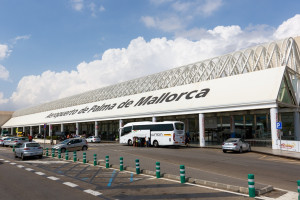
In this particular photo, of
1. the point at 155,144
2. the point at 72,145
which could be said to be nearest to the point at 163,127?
the point at 155,144

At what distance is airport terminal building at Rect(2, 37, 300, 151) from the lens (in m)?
28.3

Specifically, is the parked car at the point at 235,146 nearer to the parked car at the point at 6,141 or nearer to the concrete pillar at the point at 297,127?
the concrete pillar at the point at 297,127

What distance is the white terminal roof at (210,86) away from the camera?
29141mm

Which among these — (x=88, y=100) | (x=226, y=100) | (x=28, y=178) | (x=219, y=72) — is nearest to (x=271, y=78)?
(x=226, y=100)

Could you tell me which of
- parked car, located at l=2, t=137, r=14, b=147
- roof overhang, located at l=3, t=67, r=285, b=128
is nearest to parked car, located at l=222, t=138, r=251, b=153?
roof overhang, located at l=3, t=67, r=285, b=128

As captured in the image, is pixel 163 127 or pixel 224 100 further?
pixel 163 127

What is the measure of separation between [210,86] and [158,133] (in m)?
9.61

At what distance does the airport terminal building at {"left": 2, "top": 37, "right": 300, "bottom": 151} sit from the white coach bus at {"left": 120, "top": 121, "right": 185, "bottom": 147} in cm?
273

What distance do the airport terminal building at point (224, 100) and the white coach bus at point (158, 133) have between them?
2.73 meters

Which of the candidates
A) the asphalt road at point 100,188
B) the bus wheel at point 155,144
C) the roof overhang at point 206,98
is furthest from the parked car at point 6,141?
the asphalt road at point 100,188

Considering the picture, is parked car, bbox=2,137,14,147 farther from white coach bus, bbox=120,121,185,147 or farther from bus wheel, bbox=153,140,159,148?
bus wheel, bbox=153,140,159,148

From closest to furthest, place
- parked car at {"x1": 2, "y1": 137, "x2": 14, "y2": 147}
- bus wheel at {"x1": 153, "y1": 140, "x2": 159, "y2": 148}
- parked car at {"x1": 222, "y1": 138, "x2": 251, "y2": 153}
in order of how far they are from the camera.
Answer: parked car at {"x1": 222, "y1": 138, "x2": 251, "y2": 153}, bus wheel at {"x1": 153, "y1": 140, "x2": 159, "y2": 148}, parked car at {"x1": 2, "y1": 137, "x2": 14, "y2": 147}

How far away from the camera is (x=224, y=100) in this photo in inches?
1198

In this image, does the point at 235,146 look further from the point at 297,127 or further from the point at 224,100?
the point at 297,127
